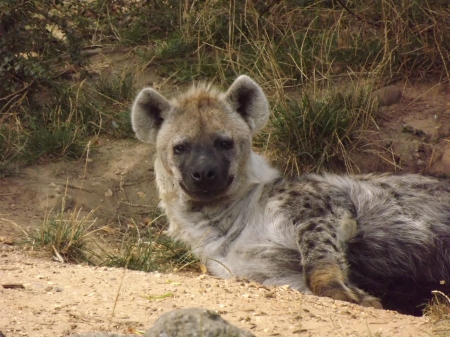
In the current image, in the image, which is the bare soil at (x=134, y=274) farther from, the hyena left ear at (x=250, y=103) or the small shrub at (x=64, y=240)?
the hyena left ear at (x=250, y=103)

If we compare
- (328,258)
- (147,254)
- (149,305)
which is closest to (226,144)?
(147,254)

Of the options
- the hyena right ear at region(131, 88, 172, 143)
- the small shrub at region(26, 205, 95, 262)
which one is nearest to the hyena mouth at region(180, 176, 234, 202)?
the hyena right ear at region(131, 88, 172, 143)

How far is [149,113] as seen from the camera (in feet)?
15.6

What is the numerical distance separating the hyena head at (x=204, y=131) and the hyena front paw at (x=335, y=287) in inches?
30.0

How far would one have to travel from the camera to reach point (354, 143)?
539cm

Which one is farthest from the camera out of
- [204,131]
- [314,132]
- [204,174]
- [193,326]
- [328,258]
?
[314,132]

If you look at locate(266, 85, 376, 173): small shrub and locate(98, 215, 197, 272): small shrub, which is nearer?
locate(98, 215, 197, 272): small shrub

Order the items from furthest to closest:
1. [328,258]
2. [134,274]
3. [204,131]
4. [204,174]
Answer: [204,131]
[204,174]
[328,258]
[134,274]

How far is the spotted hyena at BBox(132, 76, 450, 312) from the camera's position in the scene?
169 inches

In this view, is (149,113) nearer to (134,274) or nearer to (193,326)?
(134,274)

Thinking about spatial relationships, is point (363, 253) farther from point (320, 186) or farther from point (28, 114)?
point (28, 114)

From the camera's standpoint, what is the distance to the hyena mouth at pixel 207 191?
4.33 m

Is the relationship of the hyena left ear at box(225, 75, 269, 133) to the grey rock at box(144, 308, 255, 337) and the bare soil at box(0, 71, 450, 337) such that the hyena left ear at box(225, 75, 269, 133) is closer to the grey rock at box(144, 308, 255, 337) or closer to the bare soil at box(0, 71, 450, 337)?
the bare soil at box(0, 71, 450, 337)

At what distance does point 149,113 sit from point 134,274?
4.18 feet
